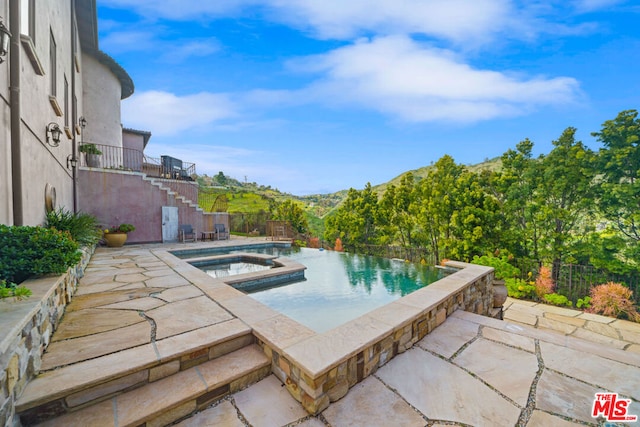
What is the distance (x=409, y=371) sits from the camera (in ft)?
7.65

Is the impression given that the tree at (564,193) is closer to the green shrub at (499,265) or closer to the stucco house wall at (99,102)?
the green shrub at (499,265)

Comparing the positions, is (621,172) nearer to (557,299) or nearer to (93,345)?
(557,299)

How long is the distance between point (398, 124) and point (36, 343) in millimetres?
23285

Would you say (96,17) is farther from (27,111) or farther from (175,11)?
(27,111)

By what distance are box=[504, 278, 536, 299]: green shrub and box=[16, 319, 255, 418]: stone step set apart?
10.4 m

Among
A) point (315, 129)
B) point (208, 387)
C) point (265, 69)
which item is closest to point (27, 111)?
point (208, 387)

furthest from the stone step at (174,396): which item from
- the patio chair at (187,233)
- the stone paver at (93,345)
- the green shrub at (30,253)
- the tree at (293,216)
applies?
the tree at (293,216)

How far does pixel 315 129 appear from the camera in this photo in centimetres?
2622

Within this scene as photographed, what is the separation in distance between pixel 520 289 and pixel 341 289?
8.11 m

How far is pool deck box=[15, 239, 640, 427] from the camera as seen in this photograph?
5.85ft

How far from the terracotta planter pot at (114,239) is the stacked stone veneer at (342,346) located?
8268 millimetres

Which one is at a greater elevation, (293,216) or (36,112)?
(36,112)

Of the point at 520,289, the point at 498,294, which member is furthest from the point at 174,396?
the point at 520,289

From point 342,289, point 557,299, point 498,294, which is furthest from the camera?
point 557,299
